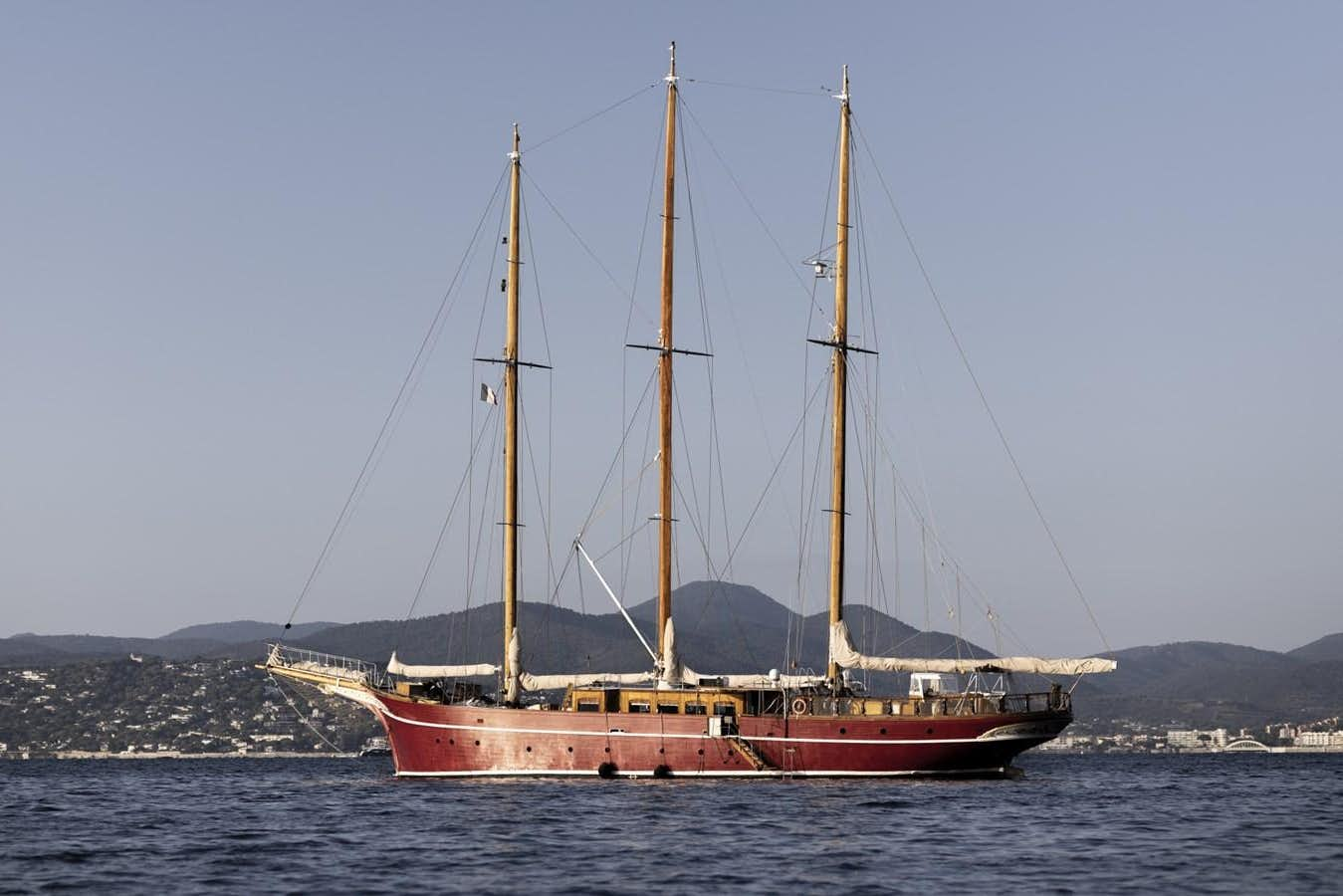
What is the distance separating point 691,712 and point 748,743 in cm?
266

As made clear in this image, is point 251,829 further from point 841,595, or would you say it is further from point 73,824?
point 841,595

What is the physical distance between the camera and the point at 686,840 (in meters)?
47.9

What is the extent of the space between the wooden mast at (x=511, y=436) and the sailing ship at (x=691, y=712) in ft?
0.27

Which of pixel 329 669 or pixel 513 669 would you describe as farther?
pixel 329 669

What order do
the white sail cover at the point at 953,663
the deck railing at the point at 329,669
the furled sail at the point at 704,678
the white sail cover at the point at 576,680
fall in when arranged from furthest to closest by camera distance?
the deck railing at the point at 329,669
the white sail cover at the point at 576,680
the white sail cover at the point at 953,663
the furled sail at the point at 704,678

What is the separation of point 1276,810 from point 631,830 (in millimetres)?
29714

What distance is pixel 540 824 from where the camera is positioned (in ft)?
172

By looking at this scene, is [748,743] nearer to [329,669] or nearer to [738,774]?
[738,774]

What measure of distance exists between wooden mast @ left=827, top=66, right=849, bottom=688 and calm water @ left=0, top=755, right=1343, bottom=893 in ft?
35.2

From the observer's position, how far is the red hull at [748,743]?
6862 cm

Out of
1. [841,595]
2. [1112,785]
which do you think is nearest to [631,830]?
[841,595]

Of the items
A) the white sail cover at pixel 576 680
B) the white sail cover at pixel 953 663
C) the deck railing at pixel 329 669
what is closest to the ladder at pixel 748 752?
the white sail cover at pixel 576 680

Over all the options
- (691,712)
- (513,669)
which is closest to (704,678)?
(691,712)

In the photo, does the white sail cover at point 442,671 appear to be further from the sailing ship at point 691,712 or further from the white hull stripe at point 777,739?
the white hull stripe at point 777,739
